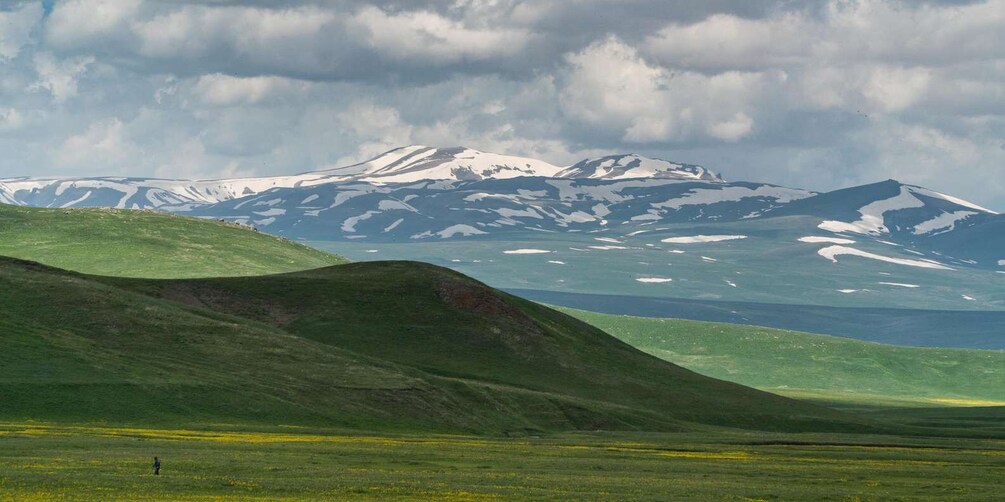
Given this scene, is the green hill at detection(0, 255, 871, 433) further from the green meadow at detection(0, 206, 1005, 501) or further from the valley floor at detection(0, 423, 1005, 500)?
the valley floor at detection(0, 423, 1005, 500)

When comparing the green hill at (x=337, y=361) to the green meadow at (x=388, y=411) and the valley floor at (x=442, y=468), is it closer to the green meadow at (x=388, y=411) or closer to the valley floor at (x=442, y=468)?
the green meadow at (x=388, y=411)

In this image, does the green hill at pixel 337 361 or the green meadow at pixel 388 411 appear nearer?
the green meadow at pixel 388 411

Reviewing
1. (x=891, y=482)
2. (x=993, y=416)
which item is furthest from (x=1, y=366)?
(x=993, y=416)

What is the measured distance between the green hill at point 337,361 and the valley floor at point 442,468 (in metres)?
9.94

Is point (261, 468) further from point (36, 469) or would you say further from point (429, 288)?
point (429, 288)

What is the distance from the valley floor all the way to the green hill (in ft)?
32.6

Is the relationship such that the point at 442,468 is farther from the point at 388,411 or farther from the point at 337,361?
the point at 337,361

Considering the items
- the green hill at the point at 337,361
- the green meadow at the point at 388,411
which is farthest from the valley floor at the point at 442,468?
the green hill at the point at 337,361

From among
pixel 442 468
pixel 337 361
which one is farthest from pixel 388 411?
pixel 442 468

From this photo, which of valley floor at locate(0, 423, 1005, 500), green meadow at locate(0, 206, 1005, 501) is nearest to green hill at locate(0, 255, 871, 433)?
green meadow at locate(0, 206, 1005, 501)

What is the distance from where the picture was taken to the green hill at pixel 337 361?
107125 millimetres

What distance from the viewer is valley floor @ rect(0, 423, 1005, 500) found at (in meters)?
61.4

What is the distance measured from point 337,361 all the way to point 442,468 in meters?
62.0

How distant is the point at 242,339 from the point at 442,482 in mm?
74264
